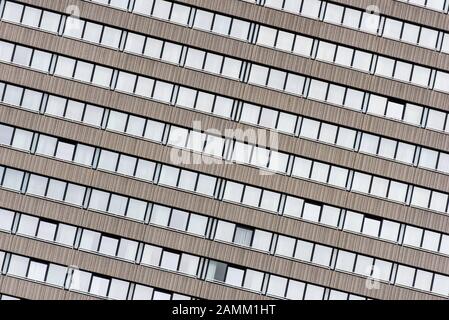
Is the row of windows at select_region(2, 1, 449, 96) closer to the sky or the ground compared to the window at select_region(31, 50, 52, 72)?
closer to the sky

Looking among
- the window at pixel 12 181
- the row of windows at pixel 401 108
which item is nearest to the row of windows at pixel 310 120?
the row of windows at pixel 401 108

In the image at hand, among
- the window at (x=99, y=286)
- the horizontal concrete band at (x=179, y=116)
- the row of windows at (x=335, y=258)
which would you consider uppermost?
the horizontal concrete band at (x=179, y=116)

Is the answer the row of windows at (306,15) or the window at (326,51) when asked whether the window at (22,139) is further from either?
the window at (326,51)

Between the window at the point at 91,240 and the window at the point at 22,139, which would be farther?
the window at the point at 22,139

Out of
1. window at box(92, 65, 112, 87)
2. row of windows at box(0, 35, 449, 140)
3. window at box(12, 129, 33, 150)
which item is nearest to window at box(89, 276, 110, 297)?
window at box(12, 129, 33, 150)

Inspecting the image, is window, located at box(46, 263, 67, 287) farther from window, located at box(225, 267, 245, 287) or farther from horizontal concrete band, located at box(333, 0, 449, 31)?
horizontal concrete band, located at box(333, 0, 449, 31)

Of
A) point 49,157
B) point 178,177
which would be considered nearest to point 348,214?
point 178,177

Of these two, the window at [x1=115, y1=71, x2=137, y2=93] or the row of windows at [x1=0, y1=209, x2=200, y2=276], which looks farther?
the window at [x1=115, y1=71, x2=137, y2=93]
